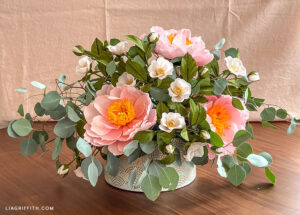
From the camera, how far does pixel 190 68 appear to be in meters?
0.53

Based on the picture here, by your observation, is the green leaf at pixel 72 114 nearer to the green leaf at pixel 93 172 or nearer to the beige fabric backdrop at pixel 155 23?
the green leaf at pixel 93 172

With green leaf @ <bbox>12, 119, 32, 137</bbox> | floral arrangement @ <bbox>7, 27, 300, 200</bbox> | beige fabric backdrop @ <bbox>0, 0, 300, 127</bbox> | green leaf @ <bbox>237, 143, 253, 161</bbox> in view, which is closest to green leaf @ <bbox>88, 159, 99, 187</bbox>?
floral arrangement @ <bbox>7, 27, 300, 200</bbox>

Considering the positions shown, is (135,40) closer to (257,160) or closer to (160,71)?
(160,71)

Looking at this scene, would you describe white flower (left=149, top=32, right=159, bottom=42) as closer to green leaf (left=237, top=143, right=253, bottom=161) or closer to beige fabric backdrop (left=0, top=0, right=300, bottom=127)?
green leaf (left=237, top=143, right=253, bottom=161)

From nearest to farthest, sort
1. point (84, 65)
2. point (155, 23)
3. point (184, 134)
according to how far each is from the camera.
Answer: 1. point (184, 134)
2. point (84, 65)
3. point (155, 23)

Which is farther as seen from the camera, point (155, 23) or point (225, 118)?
point (155, 23)

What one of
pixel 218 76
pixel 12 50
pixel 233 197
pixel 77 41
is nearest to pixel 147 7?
pixel 77 41

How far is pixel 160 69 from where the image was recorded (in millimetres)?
519

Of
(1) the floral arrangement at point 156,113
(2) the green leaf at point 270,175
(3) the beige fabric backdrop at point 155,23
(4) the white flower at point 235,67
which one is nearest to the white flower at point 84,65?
(1) the floral arrangement at point 156,113

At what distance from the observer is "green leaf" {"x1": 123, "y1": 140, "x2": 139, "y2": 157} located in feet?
1.68

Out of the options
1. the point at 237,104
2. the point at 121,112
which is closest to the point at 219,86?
the point at 237,104

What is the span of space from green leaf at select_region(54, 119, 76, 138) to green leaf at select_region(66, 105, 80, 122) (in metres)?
0.02

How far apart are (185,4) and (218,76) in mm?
651

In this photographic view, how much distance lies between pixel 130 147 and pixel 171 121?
7 centimetres
